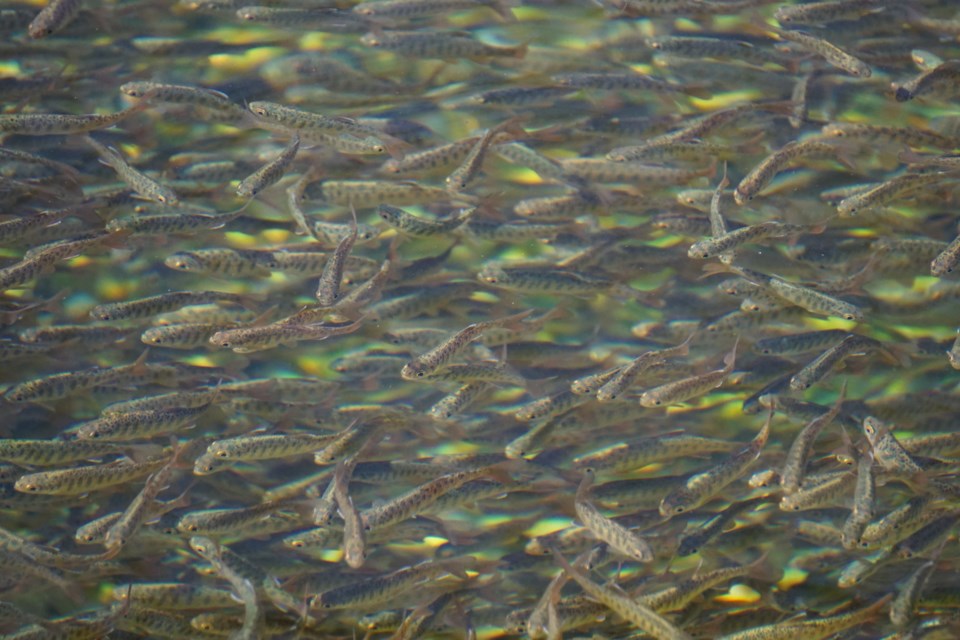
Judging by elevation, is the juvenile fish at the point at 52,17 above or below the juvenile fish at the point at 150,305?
above

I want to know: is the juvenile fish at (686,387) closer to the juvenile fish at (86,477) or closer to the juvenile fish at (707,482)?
the juvenile fish at (707,482)

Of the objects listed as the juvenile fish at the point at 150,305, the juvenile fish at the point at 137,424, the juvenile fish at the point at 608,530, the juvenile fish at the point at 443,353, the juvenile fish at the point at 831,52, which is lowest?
the juvenile fish at the point at 608,530

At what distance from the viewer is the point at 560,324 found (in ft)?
19.9

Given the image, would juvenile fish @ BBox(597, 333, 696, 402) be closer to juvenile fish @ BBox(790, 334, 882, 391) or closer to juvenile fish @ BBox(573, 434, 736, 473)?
juvenile fish @ BBox(573, 434, 736, 473)

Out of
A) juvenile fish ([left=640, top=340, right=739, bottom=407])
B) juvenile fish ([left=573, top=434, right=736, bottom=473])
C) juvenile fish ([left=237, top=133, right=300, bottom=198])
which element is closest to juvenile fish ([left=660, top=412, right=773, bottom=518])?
juvenile fish ([left=573, top=434, right=736, bottom=473])

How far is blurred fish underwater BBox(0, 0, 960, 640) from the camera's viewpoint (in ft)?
17.1

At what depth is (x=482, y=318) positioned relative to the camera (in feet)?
19.0

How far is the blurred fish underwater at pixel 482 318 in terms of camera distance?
5223 millimetres

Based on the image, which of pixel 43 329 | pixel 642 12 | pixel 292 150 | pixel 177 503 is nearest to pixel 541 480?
pixel 177 503

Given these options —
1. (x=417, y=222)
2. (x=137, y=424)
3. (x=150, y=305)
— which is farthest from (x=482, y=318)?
(x=137, y=424)

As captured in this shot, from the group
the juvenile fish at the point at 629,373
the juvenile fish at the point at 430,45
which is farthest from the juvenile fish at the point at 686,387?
the juvenile fish at the point at 430,45

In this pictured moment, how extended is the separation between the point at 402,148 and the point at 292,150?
785mm

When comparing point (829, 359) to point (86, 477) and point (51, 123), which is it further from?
point (51, 123)

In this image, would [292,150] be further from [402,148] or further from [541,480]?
[541,480]
